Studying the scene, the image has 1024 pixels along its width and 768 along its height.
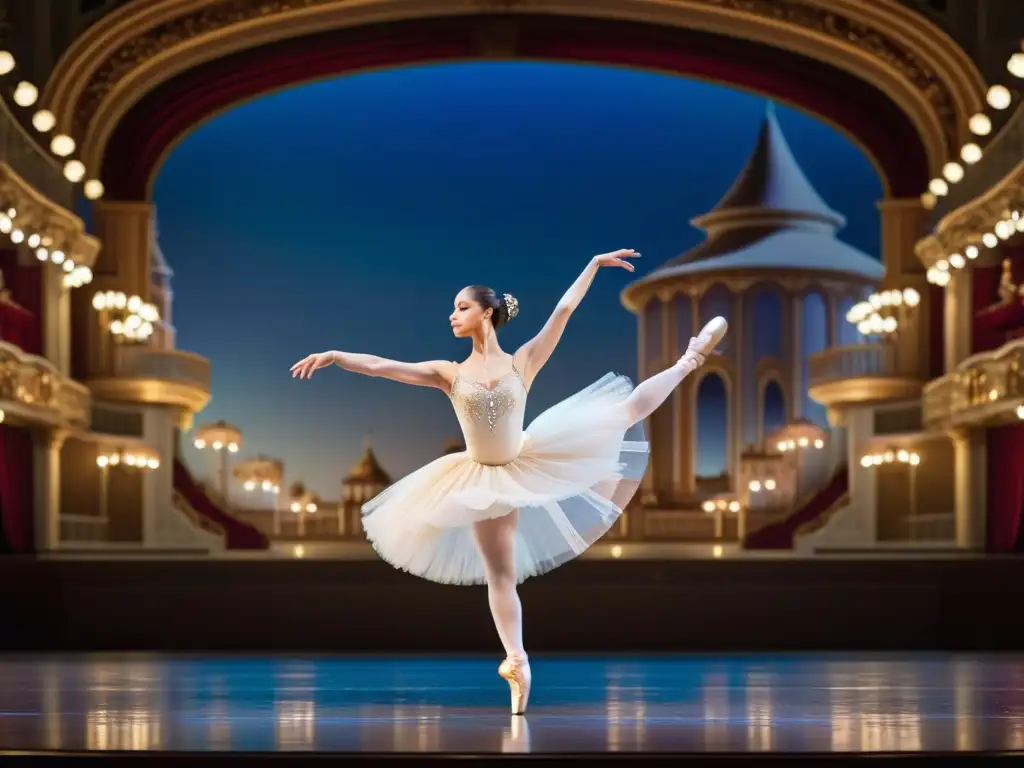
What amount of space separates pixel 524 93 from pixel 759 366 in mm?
5335

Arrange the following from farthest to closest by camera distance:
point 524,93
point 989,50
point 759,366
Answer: point 759,366, point 524,93, point 989,50

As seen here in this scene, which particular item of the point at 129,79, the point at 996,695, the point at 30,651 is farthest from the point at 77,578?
the point at 129,79

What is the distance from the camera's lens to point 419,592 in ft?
40.3

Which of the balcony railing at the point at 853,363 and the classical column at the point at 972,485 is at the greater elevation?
the balcony railing at the point at 853,363

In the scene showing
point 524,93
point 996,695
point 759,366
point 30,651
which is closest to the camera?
point 996,695

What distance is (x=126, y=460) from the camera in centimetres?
1980

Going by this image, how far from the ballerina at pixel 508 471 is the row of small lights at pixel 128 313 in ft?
44.0

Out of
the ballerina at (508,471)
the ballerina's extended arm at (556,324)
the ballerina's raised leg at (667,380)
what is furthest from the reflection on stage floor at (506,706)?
the ballerina's extended arm at (556,324)

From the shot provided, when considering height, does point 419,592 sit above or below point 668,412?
below

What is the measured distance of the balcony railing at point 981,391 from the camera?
608 inches

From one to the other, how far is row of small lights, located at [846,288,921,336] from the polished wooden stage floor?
9.64m

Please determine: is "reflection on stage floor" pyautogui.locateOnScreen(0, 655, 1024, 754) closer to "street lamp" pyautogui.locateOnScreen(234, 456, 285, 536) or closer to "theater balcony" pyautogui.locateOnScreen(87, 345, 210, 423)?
"theater balcony" pyautogui.locateOnScreen(87, 345, 210, 423)

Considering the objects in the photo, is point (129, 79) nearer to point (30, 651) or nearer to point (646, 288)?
point (646, 288)

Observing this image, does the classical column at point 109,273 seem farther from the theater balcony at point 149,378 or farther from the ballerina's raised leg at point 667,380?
the ballerina's raised leg at point 667,380
